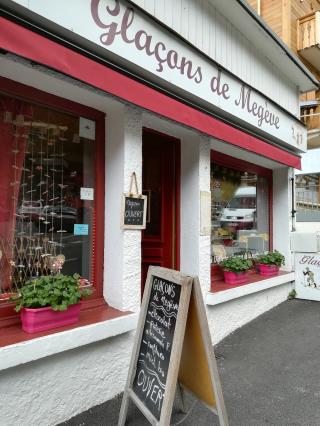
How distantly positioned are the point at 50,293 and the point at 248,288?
3023mm

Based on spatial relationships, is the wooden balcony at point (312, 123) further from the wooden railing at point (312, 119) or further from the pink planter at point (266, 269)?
the pink planter at point (266, 269)

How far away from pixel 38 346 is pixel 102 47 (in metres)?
2.29

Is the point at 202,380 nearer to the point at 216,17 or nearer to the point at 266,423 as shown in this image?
the point at 266,423

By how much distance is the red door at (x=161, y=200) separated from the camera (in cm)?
438

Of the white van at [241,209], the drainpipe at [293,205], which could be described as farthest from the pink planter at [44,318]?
the drainpipe at [293,205]

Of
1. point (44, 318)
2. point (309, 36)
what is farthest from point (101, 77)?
point (309, 36)

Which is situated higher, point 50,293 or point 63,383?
point 50,293

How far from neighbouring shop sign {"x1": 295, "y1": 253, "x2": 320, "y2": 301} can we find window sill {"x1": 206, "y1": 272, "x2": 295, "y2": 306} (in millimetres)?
157

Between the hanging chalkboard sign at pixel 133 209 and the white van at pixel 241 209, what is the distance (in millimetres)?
2314

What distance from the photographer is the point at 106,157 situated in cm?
341

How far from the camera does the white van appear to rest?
18.2 feet

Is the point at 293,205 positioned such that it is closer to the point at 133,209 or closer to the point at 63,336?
the point at 133,209

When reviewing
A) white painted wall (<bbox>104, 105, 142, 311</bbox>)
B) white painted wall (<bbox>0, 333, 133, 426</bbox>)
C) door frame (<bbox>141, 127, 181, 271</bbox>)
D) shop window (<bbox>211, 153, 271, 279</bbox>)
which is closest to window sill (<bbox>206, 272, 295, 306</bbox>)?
shop window (<bbox>211, 153, 271, 279</bbox>)

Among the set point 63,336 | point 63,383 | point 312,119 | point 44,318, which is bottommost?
point 63,383
